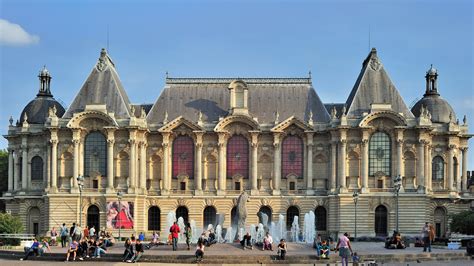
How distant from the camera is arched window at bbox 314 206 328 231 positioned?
8594 centimetres

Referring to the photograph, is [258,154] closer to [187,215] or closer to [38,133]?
[187,215]

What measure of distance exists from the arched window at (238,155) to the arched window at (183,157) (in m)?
3.86

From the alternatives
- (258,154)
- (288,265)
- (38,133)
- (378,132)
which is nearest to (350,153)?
(378,132)

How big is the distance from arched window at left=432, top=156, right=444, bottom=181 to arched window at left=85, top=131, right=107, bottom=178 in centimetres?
3326

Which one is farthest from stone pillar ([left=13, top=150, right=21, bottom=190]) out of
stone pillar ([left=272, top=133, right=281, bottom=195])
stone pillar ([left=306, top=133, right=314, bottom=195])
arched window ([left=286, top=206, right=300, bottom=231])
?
stone pillar ([left=306, top=133, right=314, bottom=195])

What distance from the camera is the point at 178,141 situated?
288ft

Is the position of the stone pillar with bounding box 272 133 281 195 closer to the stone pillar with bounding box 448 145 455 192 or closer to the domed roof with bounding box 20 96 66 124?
the stone pillar with bounding box 448 145 455 192

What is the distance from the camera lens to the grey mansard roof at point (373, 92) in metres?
86.1

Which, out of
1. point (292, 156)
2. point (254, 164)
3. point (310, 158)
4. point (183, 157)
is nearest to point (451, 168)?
point (310, 158)

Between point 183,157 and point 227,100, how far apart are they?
7.82m

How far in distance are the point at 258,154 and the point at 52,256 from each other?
39.4 metres

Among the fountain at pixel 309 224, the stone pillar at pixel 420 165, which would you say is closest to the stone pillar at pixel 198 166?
the fountain at pixel 309 224

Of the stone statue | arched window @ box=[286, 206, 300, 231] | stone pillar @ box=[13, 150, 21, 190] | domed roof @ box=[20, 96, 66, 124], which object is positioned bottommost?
arched window @ box=[286, 206, 300, 231]

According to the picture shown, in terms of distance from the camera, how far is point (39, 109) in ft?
297
